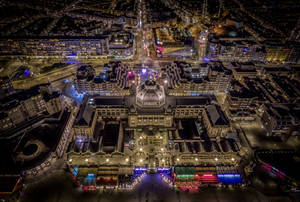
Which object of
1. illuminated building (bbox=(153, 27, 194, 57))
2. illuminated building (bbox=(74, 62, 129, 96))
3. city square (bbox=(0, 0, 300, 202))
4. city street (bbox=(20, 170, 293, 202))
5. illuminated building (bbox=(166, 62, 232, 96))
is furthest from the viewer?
illuminated building (bbox=(153, 27, 194, 57))

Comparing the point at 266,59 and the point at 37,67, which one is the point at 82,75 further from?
the point at 266,59

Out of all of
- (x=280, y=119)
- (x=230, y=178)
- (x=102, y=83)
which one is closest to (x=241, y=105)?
(x=280, y=119)

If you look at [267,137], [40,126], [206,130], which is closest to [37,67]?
[40,126]

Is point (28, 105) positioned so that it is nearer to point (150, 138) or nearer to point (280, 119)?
point (150, 138)

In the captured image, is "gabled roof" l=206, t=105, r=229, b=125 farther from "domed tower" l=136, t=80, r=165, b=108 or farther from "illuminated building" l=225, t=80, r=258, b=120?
"domed tower" l=136, t=80, r=165, b=108

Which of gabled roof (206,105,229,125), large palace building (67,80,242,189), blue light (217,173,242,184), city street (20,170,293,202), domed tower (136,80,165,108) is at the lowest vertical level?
city street (20,170,293,202)

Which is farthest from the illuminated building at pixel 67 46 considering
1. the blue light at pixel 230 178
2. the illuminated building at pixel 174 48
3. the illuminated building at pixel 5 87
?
the blue light at pixel 230 178

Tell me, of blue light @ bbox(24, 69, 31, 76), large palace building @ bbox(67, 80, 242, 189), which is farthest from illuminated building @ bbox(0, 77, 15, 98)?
large palace building @ bbox(67, 80, 242, 189)

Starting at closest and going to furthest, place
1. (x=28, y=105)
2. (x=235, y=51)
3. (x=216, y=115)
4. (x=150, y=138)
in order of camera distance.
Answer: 1. (x=150, y=138)
2. (x=216, y=115)
3. (x=28, y=105)
4. (x=235, y=51)
